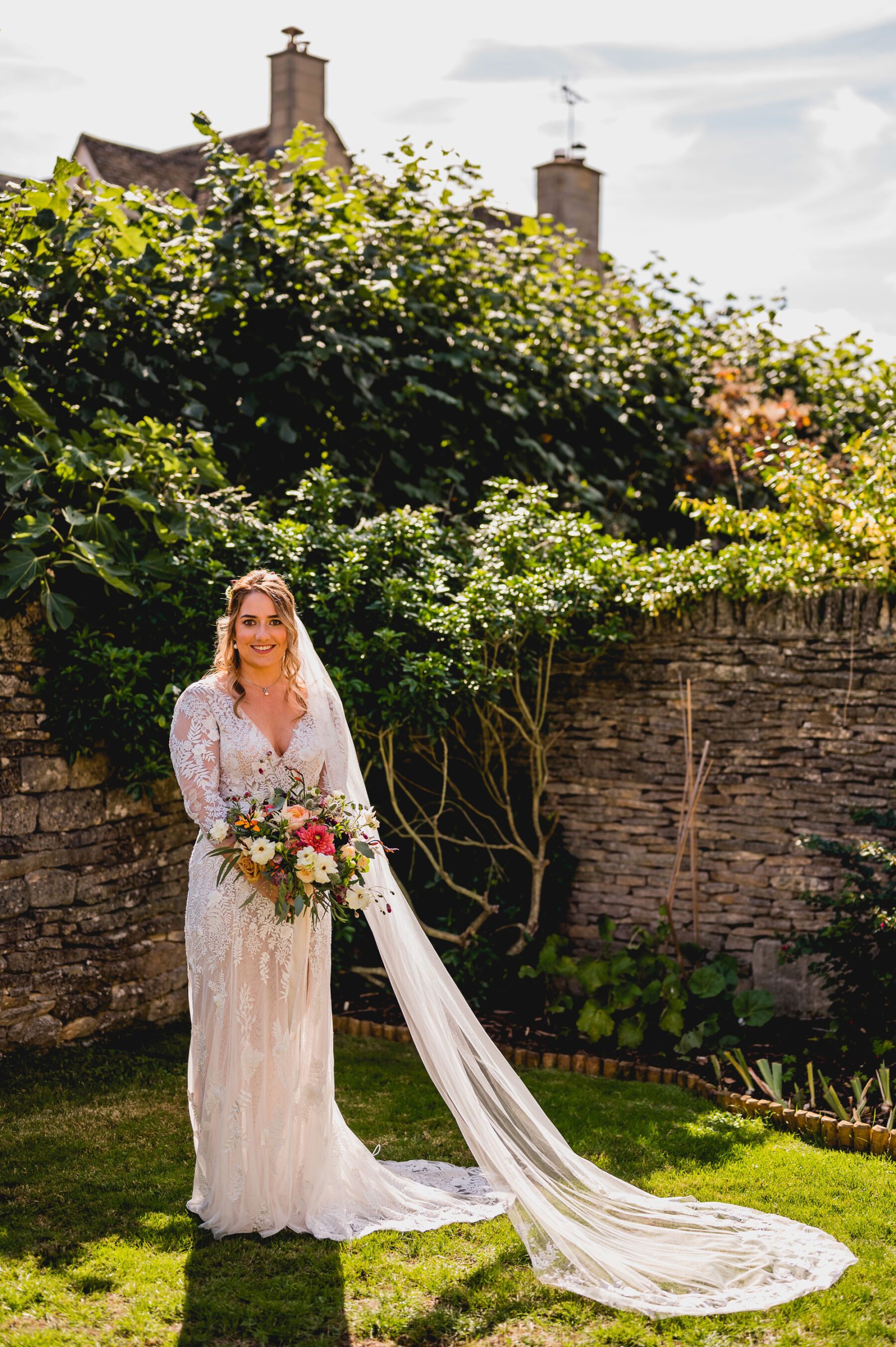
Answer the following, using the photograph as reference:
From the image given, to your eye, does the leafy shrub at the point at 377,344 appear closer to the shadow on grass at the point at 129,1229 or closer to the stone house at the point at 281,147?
the shadow on grass at the point at 129,1229

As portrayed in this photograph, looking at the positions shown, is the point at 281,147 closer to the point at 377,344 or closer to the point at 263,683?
the point at 377,344

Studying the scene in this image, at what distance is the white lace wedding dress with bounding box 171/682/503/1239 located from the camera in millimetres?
4219

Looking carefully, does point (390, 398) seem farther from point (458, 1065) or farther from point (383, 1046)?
point (458, 1065)

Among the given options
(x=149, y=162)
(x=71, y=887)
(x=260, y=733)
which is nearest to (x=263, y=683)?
(x=260, y=733)

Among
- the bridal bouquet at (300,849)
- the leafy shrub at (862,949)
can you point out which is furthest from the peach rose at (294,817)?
the leafy shrub at (862,949)

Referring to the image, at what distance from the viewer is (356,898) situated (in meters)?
4.12

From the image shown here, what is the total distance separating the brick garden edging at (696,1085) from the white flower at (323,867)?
6.54 feet

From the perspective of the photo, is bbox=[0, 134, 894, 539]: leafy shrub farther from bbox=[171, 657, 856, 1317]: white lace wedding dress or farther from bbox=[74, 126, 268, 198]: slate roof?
bbox=[74, 126, 268, 198]: slate roof

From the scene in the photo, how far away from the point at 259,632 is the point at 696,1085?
351cm

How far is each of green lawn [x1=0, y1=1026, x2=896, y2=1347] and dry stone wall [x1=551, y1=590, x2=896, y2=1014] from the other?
1751 millimetres

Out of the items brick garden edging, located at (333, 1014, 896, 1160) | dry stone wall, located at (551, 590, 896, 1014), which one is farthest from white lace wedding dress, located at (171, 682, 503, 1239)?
dry stone wall, located at (551, 590, 896, 1014)

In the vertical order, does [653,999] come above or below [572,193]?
below

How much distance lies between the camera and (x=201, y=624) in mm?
6492

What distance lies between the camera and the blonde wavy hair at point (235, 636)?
4414 millimetres
